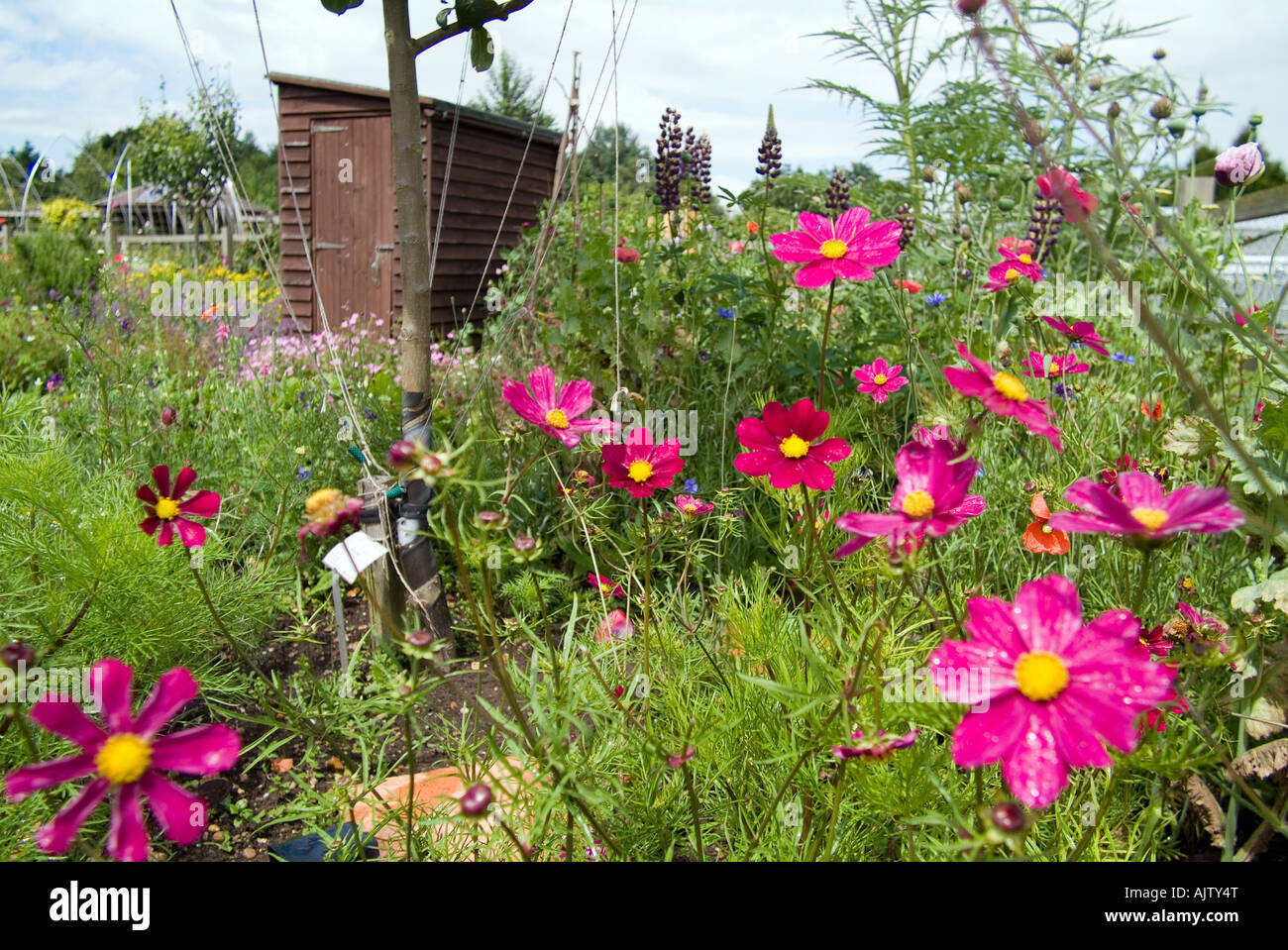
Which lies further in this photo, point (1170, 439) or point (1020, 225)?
point (1020, 225)

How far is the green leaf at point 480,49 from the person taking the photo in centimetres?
180

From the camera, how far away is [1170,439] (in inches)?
59.5

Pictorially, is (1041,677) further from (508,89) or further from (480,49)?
(508,89)

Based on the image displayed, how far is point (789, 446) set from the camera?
103 cm

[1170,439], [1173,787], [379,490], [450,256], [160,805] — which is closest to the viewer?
[160,805]

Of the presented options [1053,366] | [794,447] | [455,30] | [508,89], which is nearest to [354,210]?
[455,30]

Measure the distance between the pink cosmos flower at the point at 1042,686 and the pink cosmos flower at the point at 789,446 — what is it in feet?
1.22

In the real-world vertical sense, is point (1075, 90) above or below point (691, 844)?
above

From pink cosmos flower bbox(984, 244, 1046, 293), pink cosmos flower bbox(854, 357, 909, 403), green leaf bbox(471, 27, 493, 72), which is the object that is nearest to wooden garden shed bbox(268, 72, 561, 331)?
green leaf bbox(471, 27, 493, 72)

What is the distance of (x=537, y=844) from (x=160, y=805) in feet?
1.36

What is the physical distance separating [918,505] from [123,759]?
2.13ft
